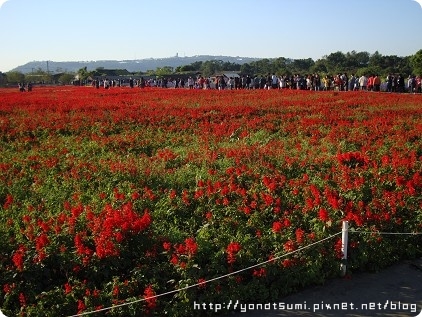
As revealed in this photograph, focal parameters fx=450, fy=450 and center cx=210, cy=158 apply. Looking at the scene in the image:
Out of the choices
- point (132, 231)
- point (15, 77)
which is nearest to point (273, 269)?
point (132, 231)

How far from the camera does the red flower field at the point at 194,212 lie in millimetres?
4898

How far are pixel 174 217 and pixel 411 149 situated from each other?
5.97 metres

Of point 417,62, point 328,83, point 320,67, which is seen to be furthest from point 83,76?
point 328,83

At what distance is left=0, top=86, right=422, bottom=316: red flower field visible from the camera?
4898 mm

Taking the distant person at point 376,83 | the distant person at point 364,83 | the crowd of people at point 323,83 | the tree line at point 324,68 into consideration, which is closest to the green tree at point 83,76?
the tree line at point 324,68

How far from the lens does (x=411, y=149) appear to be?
9.89m

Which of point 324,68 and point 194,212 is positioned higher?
point 324,68

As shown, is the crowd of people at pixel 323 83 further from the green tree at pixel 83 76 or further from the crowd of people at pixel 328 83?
the green tree at pixel 83 76

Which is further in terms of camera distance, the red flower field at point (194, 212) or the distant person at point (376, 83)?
the distant person at point (376, 83)

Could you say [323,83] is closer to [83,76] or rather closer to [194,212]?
[194,212]

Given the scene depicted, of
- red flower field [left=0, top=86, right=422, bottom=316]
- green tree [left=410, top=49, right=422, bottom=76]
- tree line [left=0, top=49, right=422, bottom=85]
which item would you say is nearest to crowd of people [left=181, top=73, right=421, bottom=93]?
tree line [left=0, top=49, right=422, bottom=85]

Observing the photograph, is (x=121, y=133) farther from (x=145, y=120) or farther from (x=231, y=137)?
(x=231, y=137)

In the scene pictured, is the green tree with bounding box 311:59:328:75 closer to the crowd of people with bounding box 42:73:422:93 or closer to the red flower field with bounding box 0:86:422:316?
the crowd of people with bounding box 42:73:422:93

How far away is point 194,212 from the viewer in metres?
6.87
